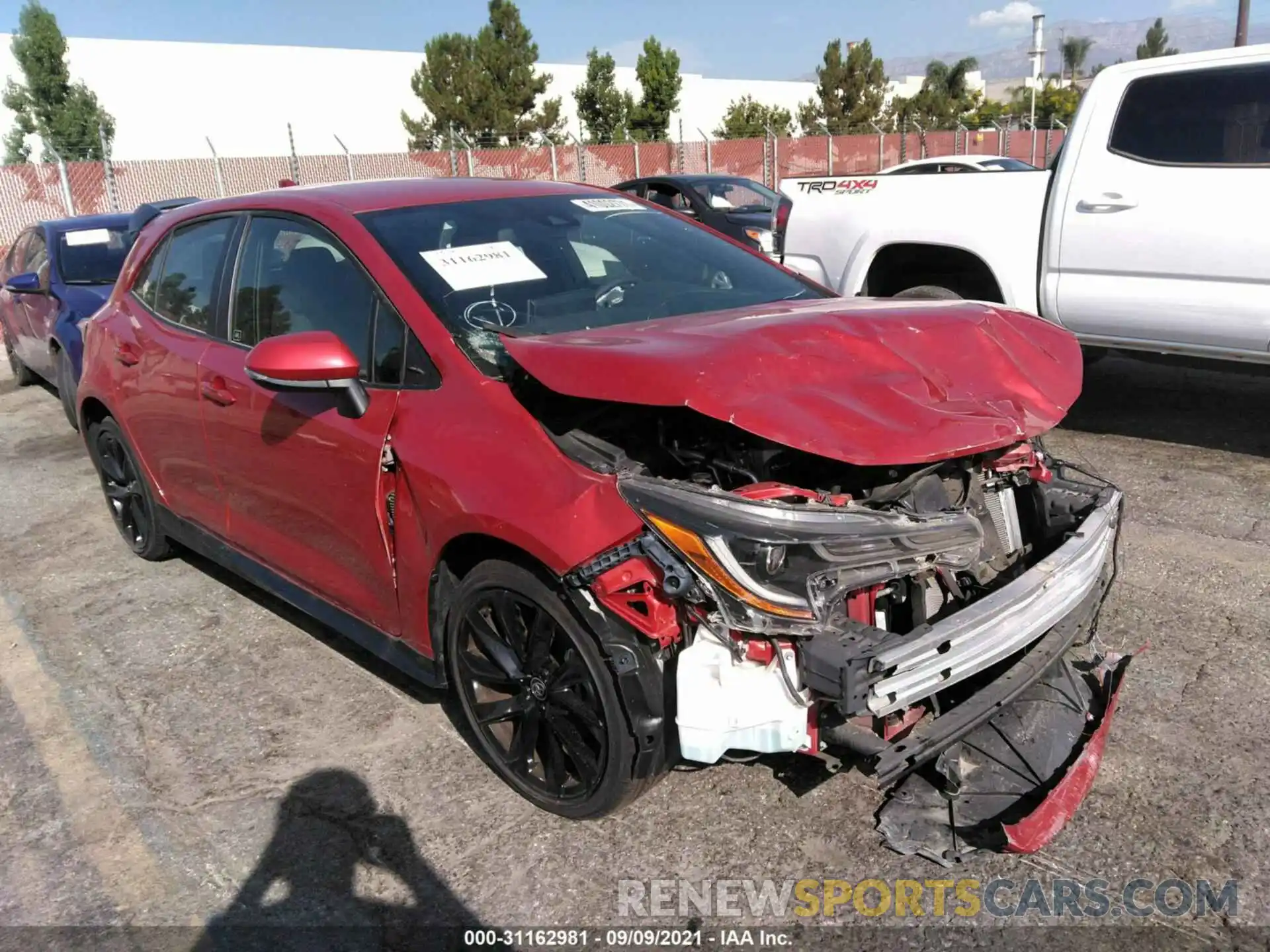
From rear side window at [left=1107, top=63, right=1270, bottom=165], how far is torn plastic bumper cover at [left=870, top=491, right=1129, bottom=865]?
3.34m

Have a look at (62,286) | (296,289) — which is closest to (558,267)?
(296,289)

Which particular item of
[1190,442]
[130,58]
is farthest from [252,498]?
[130,58]

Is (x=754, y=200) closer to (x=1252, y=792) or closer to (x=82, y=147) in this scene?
(x=1252, y=792)

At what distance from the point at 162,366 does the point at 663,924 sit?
3031 millimetres

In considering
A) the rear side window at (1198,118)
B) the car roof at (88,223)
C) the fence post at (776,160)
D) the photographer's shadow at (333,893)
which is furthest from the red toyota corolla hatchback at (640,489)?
the fence post at (776,160)

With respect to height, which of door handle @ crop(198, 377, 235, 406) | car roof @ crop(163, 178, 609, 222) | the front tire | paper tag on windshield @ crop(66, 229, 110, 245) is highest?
car roof @ crop(163, 178, 609, 222)

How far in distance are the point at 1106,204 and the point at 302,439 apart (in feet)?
15.2

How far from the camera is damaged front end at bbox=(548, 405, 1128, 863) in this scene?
2.34 metres

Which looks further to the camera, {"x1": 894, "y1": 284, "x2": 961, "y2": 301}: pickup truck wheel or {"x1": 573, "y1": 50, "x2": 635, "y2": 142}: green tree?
{"x1": 573, "y1": 50, "x2": 635, "y2": 142}: green tree

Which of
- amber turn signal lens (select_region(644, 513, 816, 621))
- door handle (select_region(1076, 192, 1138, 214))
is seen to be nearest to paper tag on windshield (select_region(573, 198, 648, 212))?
amber turn signal lens (select_region(644, 513, 816, 621))

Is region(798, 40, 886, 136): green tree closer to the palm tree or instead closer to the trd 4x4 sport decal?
the trd 4x4 sport decal

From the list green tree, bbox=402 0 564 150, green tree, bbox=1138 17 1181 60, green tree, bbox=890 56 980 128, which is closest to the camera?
green tree, bbox=402 0 564 150

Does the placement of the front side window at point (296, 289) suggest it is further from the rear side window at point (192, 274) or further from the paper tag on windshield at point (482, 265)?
the rear side window at point (192, 274)

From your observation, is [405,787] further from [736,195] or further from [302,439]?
[736,195]
